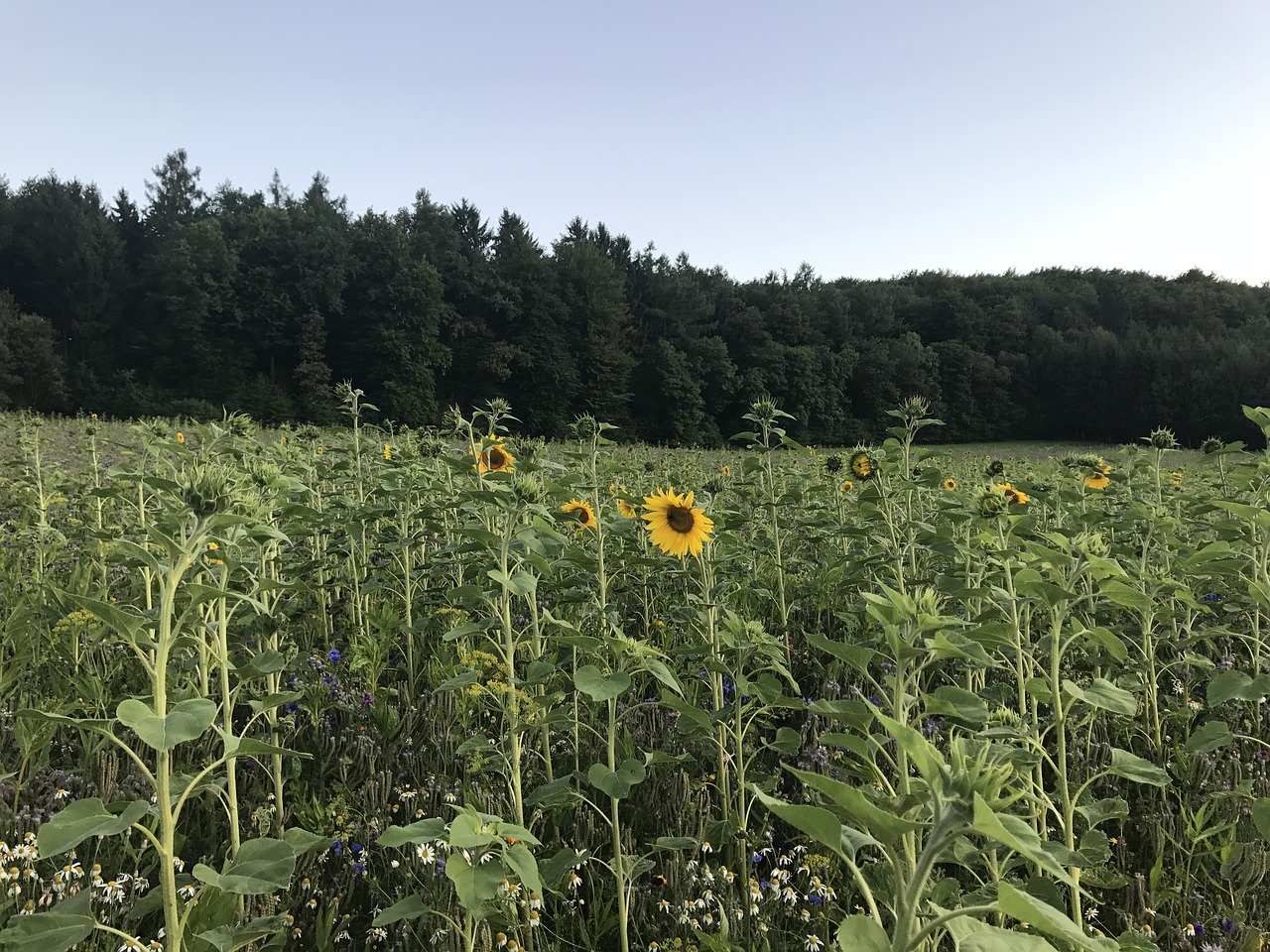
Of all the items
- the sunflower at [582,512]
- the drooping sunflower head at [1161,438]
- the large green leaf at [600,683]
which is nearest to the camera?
the large green leaf at [600,683]

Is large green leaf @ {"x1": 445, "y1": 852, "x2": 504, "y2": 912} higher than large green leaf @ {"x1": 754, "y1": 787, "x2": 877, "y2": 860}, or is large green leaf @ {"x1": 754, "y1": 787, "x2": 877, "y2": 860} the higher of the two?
large green leaf @ {"x1": 754, "y1": 787, "x2": 877, "y2": 860}

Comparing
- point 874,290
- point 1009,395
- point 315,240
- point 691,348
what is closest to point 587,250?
point 691,348

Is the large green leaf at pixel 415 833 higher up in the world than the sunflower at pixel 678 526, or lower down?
lower down

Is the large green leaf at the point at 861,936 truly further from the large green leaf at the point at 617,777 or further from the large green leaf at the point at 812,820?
the large green leaf at the point at 617,777

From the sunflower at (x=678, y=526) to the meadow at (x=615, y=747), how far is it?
2 centimetres

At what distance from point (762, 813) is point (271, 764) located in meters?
1.42

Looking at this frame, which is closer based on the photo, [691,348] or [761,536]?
[761,536]

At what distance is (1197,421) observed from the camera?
3522 cm

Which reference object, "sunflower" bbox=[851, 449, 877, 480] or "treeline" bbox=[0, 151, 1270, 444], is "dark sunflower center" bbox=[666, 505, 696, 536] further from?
"treeline" bbox=[0, 151, 1270, 444]

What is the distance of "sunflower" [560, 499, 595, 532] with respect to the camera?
297cm

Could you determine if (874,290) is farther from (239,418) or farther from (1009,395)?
(239,418)

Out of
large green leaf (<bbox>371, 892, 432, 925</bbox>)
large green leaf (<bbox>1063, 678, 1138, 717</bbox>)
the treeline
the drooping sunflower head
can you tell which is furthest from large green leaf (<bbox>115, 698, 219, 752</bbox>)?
the treeline

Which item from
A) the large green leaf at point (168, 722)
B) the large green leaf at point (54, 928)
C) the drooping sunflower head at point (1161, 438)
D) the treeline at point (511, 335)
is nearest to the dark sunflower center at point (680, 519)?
the large green leaf at point (168, 722)

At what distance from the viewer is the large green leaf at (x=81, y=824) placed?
105 cm
